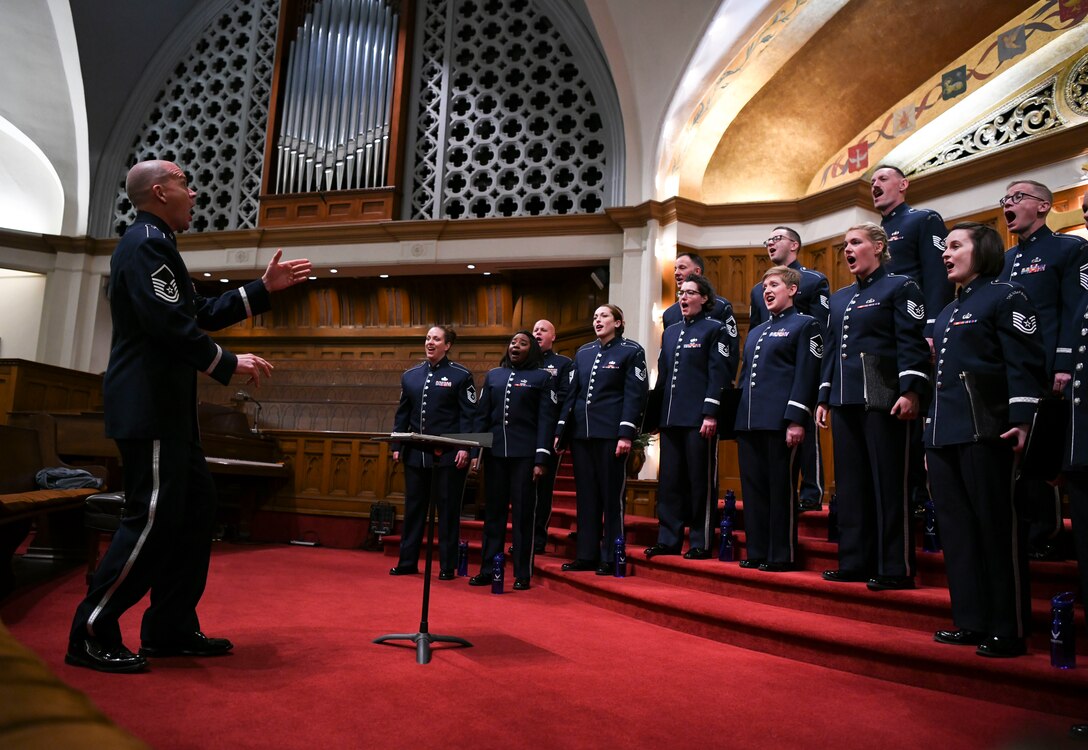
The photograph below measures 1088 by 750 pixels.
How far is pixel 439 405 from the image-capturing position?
18.0 feet

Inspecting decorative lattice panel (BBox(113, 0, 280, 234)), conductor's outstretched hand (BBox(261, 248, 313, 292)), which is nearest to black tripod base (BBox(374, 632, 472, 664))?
conductor's outstretched hand (BBox(261, 248, 313, 292))

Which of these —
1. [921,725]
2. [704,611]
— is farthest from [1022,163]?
[921,725]

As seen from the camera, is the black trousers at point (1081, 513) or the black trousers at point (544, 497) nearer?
the black trousers at point (1081, 513)

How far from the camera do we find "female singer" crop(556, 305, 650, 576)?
4781mm

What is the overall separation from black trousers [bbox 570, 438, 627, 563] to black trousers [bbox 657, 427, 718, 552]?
245 mm

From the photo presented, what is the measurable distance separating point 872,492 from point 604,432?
5.38 feet

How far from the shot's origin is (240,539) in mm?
7738

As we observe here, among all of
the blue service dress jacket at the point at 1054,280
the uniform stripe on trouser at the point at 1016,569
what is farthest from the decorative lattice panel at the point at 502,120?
the uniform stripe on trouser at the point at 1016,569

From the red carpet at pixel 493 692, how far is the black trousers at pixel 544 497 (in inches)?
60.9

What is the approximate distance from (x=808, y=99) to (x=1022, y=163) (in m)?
2.26

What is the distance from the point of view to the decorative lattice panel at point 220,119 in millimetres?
10469

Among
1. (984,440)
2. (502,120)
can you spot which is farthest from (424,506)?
(502,120)

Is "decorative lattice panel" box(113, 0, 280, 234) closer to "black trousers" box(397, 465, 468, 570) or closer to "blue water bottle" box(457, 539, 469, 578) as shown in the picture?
"black trousers" box(397, 465, 468, 570)

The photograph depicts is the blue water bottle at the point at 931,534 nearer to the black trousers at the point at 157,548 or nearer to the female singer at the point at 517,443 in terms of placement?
the female singer at the point at 517,443
